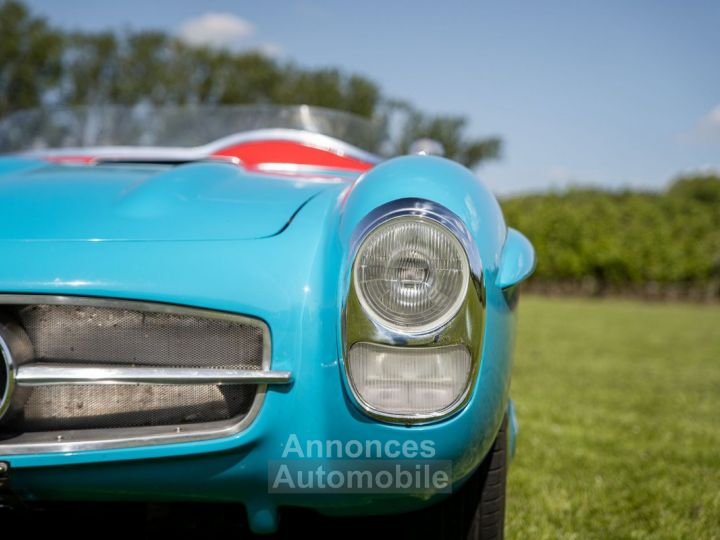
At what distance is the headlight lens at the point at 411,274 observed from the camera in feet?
3.87

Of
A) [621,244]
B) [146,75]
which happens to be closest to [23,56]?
[146,75]

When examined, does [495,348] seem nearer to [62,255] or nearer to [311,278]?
[311,278]

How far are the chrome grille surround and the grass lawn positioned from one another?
1.02 m

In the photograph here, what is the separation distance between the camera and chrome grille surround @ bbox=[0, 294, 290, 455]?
1.19 meters

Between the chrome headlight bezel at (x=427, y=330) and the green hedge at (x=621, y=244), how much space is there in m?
26.3

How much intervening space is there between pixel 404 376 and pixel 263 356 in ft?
0.83

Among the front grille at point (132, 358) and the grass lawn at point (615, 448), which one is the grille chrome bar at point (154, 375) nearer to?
the front grille at point (132, 358)

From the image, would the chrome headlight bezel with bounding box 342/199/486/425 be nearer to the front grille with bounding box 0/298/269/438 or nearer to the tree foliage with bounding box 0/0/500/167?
the front grille with bounding box 0/298/269/438

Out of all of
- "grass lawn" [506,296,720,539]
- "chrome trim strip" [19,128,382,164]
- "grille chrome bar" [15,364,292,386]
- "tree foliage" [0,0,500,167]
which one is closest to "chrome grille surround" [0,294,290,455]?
"grille chrome bar" [15,364,292,386]

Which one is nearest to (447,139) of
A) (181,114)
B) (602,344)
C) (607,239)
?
(607,239)

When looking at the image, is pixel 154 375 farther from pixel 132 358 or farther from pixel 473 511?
pixel 473 511

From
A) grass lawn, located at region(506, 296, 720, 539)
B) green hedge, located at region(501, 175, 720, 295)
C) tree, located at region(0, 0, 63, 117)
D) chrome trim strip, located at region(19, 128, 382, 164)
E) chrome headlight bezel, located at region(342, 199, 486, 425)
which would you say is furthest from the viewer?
green hedge, located at region(501, 175, 720, 295)

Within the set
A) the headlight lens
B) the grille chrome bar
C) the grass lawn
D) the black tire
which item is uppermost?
the headlight lens

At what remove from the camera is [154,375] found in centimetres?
119
